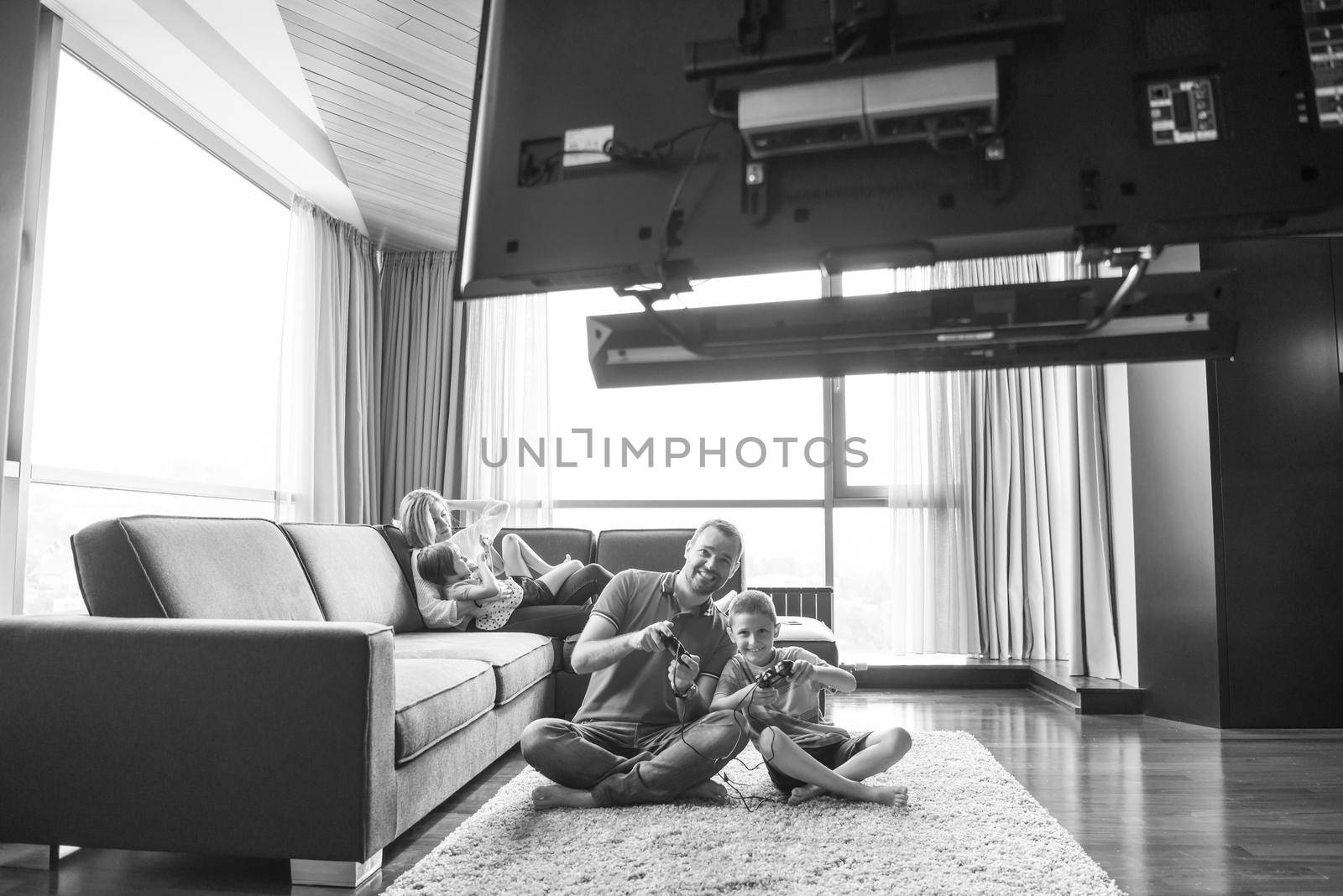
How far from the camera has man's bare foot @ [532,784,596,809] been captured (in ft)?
7.65

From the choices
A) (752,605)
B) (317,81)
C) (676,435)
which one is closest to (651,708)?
(752,605)

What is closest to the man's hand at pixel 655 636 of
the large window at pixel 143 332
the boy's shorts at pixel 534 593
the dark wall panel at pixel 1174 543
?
the boy's shorts at pixel 534 593

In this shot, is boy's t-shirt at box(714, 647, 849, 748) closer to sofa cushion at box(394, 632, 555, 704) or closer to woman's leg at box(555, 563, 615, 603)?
sofa cushion at box(394, 632, 555, 704)

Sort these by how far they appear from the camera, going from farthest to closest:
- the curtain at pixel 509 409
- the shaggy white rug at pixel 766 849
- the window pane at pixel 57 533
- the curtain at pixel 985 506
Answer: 1. the curtain at pixel 509 409
2. the curtain at pixel 985 506
3. the window pane at pixel 57 533
4. the shaggy white rug at pixel 766 849

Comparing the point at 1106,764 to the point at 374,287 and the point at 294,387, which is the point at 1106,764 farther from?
the point at 374,287

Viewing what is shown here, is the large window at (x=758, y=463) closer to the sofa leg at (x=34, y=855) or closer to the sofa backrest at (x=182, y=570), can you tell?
the sofa backrest at (x=182, y=570)

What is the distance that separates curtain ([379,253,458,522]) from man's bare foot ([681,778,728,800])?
126 inches

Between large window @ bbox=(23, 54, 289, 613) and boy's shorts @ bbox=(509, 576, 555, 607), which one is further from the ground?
large window @ bbox=(23, 54, 289, 613)

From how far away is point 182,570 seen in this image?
2250 millimetres

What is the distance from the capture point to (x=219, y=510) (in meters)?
4.19

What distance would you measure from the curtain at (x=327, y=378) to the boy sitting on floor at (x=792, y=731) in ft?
9.45

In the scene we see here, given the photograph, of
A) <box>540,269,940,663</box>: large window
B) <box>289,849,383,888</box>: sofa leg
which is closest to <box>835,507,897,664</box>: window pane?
<box>540,269,940,663</box>: large window

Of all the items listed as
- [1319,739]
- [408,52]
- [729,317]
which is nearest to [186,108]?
[408,52]

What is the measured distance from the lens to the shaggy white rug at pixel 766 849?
1808mm
